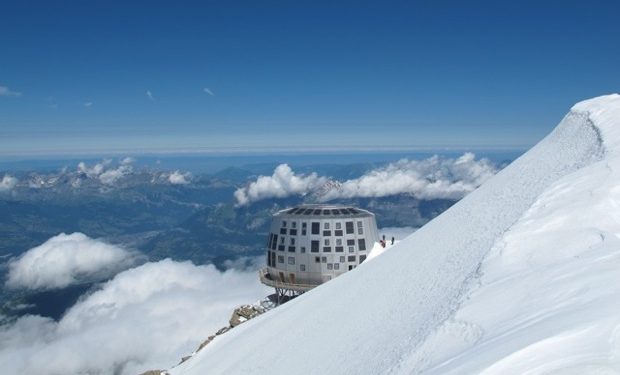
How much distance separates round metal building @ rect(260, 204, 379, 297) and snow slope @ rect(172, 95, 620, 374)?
34.8 metres

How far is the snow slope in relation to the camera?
576 cm

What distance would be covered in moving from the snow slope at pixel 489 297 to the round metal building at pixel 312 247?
34797 millimetres

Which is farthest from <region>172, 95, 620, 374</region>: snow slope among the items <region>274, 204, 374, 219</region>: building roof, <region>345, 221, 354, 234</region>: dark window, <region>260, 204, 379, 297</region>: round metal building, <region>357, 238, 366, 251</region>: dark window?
<region>357, 238, 366, 251</region>: dark window

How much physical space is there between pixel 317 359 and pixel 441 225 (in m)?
7.41

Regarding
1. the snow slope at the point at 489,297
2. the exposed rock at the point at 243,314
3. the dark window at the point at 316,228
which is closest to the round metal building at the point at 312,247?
the dark window at the point at 316,228

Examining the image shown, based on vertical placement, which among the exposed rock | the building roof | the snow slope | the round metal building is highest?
the snow slope

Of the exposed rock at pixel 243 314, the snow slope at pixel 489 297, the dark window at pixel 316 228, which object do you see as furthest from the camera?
the dark window at pixel 316 228

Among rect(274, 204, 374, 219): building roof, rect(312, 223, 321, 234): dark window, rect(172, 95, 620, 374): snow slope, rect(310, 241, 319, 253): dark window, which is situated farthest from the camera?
rect(274, 204, 374, 219): building roof

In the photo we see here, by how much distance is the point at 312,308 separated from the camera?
15656mm

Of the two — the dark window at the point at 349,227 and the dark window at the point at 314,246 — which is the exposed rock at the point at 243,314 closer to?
the dark window at the point at 314,246

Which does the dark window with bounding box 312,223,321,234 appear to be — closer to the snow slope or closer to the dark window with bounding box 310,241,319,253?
the dark window with bounding box 310,241,319,253

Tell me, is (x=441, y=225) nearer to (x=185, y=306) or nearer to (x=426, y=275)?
(x=426, y=275)

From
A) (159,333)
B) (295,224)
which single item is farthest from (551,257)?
(159,333)

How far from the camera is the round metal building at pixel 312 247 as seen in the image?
2096 inches
